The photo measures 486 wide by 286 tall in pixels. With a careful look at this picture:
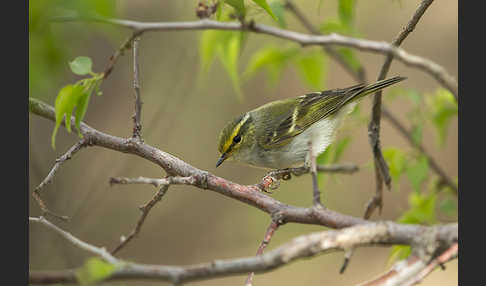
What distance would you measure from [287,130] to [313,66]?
37.2 inches

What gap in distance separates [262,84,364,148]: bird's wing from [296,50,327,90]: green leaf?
0.55 meters

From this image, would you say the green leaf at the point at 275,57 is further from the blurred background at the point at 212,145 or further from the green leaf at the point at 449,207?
the blurred background at the point at 212,145

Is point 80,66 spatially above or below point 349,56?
below

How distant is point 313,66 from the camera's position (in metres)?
3.76

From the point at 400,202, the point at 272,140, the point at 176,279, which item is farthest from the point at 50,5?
the point at 400,202

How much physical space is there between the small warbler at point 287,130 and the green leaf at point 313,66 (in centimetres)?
47

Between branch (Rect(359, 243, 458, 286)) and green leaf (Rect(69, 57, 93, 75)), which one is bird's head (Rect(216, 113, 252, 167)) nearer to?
green leaf (Rect(69, 57, 93, 75))

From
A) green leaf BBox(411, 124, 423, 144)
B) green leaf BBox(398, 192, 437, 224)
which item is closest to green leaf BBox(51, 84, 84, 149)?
green leaf BBox(398, 192, 437, 224)

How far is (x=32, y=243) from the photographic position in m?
4.11

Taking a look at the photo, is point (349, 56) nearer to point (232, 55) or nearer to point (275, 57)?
point (275, 57)

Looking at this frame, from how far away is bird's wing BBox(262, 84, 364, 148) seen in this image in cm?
442

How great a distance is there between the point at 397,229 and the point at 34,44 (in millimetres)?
1470

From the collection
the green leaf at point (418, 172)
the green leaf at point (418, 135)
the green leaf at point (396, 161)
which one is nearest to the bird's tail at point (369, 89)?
the green leaf at point (418, 135)

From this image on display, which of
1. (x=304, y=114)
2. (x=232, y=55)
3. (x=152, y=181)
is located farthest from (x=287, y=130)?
(x=152, y=181)
